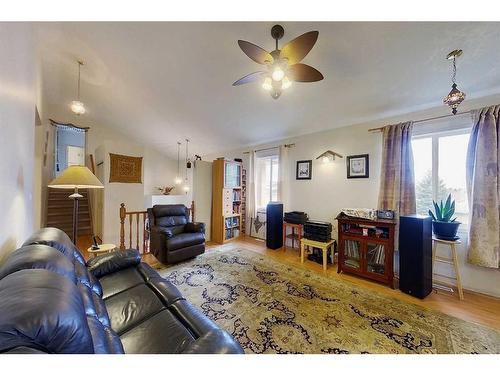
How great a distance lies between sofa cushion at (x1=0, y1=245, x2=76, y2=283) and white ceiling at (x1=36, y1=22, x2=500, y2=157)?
2.23m

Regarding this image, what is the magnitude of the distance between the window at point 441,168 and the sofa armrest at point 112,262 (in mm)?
3593

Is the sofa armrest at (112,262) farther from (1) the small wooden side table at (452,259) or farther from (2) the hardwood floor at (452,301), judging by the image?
(1) the small wooden side table at (452,259)

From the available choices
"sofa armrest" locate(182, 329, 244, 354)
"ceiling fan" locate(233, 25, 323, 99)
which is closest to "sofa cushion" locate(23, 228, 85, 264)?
"sofa armrest" locate(182, 329, 244, 354)

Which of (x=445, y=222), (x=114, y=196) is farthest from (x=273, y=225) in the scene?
(x=114, y=196)

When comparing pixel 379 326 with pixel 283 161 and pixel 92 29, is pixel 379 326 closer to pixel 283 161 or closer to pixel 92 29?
pixel 283 161

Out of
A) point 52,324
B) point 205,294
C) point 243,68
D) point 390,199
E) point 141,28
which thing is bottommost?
point 205,294

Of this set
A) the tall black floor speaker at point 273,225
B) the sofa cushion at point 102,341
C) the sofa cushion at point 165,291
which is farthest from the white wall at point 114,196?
the sofa cushion at point 102,341

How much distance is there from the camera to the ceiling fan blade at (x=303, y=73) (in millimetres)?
1619

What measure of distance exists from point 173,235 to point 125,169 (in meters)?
2.37
